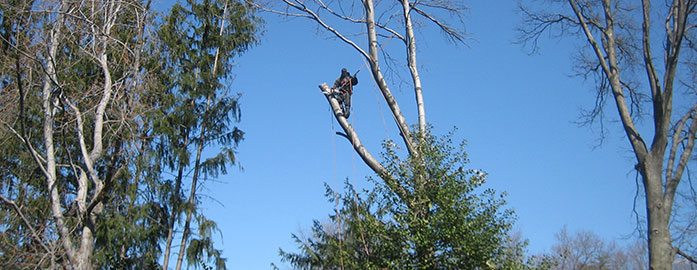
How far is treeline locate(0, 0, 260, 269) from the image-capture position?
10523mm

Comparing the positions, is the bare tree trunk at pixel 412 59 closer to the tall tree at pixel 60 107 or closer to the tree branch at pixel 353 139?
the tree branch at pixel 353 139

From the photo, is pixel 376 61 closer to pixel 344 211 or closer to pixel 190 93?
pixel 344 211

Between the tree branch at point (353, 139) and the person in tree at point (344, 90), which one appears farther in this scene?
the person in tree at point (344, 90)

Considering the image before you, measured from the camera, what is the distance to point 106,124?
11.9 metres

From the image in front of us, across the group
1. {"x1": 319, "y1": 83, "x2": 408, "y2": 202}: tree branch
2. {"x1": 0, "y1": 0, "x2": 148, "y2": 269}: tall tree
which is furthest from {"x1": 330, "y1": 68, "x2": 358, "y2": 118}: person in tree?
{"x1": 0, "y1": 0, "x2": 148, "y2": 269}: tall tree

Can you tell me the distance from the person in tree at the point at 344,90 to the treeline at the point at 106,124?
337 cm

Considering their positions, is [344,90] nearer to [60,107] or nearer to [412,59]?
[412,59]

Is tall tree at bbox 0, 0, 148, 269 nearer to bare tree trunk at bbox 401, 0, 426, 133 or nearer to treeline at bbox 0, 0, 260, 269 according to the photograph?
treeline at bbox 0, 0, 260, 269

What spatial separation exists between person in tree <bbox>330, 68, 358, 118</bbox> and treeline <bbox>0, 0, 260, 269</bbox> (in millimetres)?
3365

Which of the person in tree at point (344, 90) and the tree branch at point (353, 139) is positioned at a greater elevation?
the person in tree at point (344, 90)

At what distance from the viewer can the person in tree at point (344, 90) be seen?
409 inches

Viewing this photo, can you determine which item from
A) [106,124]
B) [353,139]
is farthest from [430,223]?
[106,124]

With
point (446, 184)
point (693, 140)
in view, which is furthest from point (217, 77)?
point (693, 140)

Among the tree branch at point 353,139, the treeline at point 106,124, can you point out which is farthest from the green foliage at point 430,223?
the treeline at point 106,124
